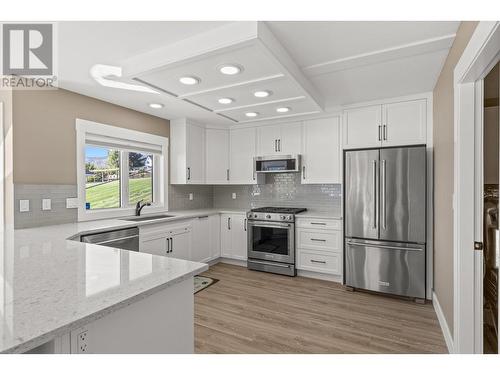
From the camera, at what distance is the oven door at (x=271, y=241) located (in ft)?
12.8

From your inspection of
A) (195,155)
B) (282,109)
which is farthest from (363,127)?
(195,155)

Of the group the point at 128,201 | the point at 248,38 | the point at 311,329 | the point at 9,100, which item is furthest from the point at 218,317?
the point at 9,100

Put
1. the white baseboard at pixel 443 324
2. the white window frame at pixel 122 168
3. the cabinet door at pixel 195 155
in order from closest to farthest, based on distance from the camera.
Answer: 1. the white baseboard at pixel 443 324
2. the white window frame at pixel 122 168
3. the cabinet door at pixel 195 155

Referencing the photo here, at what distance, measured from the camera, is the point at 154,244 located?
3.35m

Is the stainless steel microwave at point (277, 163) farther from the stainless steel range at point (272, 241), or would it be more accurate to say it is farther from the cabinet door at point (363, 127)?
the cabinet door at point (363, 127)

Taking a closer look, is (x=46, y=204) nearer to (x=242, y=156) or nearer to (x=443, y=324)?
(x=242, y=156)

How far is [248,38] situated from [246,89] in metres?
0.93

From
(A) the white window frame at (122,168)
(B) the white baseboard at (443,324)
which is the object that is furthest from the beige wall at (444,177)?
(A) the white window frame at (122,168)

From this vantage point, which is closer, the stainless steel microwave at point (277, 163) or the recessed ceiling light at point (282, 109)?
the recessed ceiling light at point (282, 109)

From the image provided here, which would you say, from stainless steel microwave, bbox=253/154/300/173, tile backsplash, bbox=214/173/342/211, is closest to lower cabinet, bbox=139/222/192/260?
tile backsplash, bbox=214/173/342/211

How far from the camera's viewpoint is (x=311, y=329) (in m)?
2.46

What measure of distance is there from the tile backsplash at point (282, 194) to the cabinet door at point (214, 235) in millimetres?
672

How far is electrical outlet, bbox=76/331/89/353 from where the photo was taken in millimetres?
908

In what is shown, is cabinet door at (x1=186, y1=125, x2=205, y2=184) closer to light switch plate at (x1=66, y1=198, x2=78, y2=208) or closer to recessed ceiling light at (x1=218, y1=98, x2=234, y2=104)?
recessed ceiling light at (x1=218, y1=98, x2=234, y2=104)
